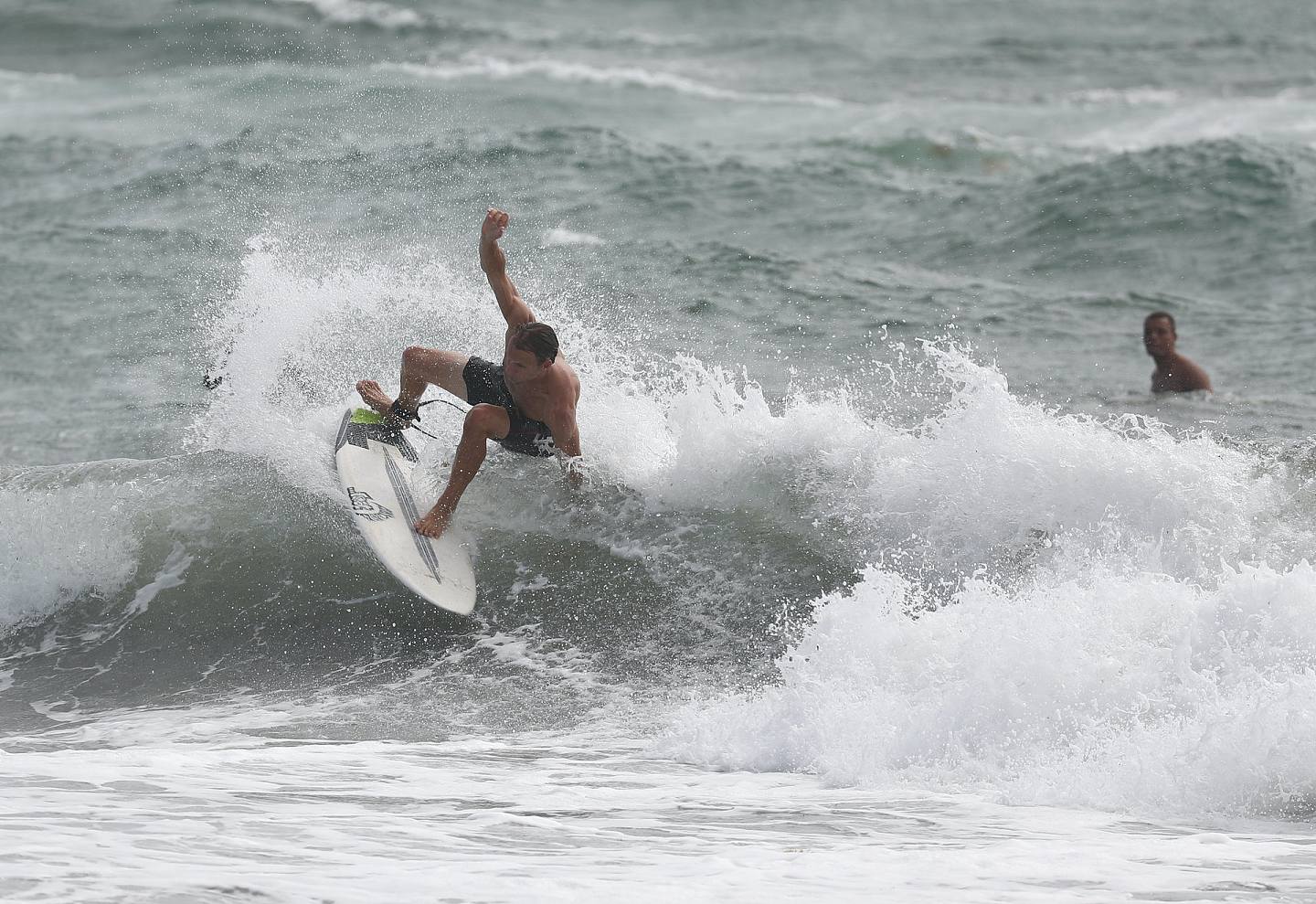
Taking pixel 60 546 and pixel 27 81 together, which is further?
pixel 27 81

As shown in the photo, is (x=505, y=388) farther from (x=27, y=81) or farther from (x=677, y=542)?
(x=27, y=81)

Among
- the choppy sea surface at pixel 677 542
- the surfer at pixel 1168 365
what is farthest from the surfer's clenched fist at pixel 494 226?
the surfer at pixel 1168 365

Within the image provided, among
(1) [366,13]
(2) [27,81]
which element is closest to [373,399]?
(2) [27,81]

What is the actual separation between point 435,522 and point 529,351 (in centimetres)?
108

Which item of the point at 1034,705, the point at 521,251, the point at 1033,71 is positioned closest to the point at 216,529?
the point at 1034,705

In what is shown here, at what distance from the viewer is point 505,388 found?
804 centimetres

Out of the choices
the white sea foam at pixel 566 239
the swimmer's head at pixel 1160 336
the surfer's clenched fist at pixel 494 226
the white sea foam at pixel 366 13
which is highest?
the white sea foam at pixel 366 13

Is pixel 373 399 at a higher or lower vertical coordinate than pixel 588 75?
lower

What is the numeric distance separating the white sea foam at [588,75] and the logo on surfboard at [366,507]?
727 inches

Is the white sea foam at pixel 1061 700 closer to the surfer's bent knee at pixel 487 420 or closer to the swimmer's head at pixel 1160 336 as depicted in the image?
the surfer's bent knee at pixel 487 420

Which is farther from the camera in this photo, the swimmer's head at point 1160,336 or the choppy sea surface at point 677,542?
the swimmer's head at point 1160,336

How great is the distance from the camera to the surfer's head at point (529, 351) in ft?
25.1

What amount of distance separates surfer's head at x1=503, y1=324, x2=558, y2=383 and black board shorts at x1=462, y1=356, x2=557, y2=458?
0.64 feet

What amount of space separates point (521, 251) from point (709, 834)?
10323 mm
